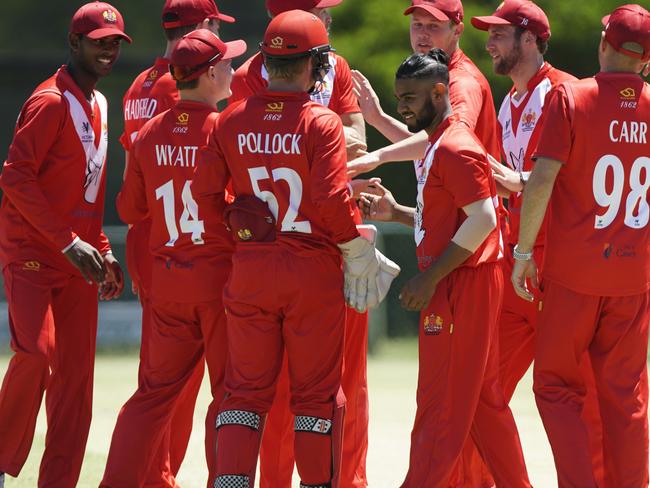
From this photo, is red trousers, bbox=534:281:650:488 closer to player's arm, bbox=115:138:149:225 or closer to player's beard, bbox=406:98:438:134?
player's beard, bbox=406:98:438:134

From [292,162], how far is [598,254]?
4.89 ft

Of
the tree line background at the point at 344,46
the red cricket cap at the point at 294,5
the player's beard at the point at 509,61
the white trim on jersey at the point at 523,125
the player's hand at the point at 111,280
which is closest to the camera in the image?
the red cricket cap at the point at 294,5

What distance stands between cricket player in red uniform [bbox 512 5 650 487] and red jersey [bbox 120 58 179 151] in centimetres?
200

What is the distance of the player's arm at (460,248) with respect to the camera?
5.32 metres

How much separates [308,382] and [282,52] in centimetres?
147

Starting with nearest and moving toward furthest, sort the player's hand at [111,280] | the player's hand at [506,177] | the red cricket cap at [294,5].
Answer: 1. the player's hand at [506,177]
2. the red cricket cap at [294,5]
3. the player's hand at [111,280]

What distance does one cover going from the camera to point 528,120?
6.52m

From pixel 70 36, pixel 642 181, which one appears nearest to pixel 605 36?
pixel 642 181

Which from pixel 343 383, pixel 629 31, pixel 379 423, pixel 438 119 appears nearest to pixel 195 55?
pixel 438 119

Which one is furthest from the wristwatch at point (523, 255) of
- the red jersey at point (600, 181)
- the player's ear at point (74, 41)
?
the player's ear at point (74, 41)

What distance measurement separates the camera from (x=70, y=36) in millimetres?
6430

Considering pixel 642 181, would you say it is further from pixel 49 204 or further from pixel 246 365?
pixel 49 204

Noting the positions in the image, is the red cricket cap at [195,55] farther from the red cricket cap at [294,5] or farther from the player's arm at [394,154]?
the player's arm at [394,154]

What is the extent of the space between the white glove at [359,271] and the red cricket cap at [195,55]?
114cm
